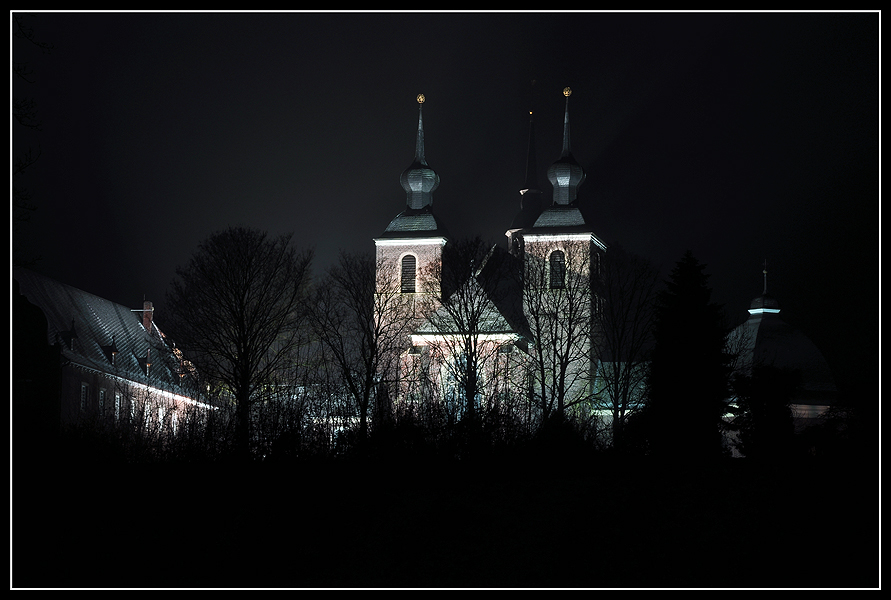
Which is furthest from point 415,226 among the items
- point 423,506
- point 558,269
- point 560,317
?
point 423,506

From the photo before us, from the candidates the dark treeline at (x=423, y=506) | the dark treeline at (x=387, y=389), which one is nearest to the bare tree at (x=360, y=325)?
the dark treeline at (x=387, y=389)

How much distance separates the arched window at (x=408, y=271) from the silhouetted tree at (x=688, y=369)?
1123 inches

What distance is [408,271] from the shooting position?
61.2 metres

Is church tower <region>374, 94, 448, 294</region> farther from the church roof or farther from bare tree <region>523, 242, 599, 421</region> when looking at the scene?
the church roof

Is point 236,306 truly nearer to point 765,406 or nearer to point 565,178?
point 765,406

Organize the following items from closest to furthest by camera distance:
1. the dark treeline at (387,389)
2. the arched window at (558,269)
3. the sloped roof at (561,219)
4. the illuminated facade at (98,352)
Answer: the dark treeline at (387,389), the arched window at (558,269), the illuminated facade at (98,352), the sloped roof at (561,219)

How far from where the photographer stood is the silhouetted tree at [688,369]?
97.1ft

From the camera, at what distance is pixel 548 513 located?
18469 mm

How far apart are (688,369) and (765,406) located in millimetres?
2919

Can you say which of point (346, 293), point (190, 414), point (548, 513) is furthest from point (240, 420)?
point (346, 293)

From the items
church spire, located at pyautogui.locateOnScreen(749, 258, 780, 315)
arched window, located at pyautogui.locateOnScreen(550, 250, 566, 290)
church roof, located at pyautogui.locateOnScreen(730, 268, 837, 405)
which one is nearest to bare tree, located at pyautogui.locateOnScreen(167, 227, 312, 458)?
arched window, located at pyautogui.locateOnScreen(550, 250, 566, 290)

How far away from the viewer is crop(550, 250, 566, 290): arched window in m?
50.4

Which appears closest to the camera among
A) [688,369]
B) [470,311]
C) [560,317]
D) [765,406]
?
[765,406]

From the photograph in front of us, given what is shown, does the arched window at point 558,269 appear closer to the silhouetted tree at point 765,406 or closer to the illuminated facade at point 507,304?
the illuminated facade at point 507,304
